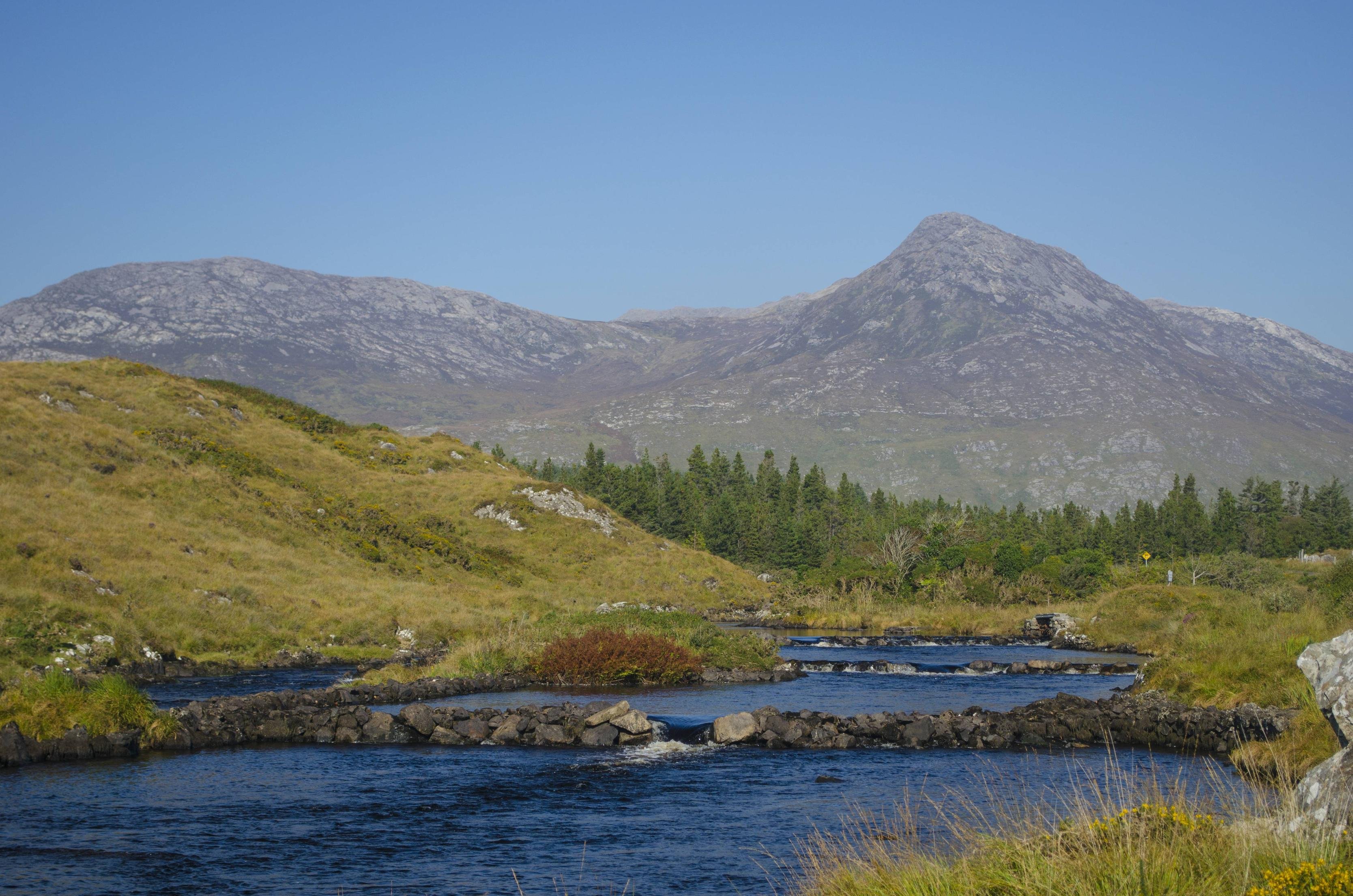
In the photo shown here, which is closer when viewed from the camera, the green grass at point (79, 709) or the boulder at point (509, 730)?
the green grass at point (79, 709)

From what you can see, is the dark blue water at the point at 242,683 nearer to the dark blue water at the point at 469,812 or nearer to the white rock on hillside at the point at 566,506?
the dark blue water at the point at 469,812

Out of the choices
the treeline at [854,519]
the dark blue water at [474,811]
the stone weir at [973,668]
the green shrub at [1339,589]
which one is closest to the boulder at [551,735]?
the dark blue water at [474,811]

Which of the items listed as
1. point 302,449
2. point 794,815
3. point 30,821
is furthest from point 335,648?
point 302,449

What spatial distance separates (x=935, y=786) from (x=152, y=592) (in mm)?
30861

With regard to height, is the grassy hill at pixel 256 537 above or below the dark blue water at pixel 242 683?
above

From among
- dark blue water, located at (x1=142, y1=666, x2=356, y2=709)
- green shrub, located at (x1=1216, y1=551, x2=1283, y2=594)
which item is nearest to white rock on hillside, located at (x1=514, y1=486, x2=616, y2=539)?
dark blue water, located at (x1=142, y1=666, x2=356, y2=709)

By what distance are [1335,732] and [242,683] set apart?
95.0ft

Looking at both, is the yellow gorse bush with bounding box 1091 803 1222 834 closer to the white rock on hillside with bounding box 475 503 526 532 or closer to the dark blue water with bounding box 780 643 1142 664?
the dark blue water with bounding box 780 643 1142 664

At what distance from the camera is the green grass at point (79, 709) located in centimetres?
1877

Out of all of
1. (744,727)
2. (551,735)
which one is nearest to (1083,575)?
(744,727)

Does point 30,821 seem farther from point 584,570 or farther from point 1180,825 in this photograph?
point 584,570

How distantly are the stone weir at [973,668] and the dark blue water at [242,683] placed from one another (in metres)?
16.8

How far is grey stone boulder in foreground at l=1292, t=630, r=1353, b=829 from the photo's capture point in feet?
26.2

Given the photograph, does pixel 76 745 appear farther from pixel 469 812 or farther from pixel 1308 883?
pixel 1308 883
